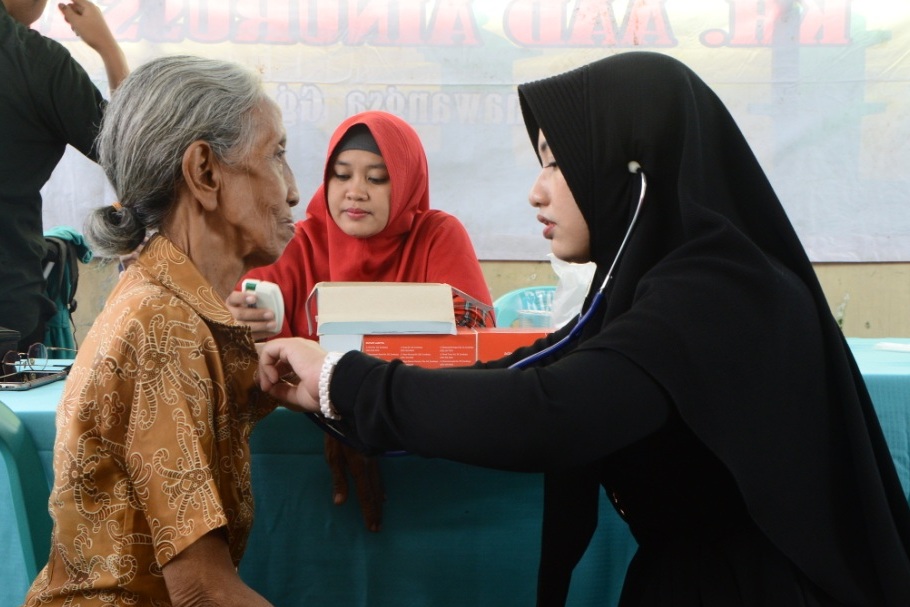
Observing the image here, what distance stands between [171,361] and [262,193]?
0.30 m

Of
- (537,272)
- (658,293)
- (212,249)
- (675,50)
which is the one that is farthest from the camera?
(537,272)

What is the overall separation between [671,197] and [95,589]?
836mm

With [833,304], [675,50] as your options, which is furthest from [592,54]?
[833,304]

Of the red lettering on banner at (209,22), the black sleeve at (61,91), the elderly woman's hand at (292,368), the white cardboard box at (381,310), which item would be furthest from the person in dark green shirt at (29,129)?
the red lettering on banner at (209,22)

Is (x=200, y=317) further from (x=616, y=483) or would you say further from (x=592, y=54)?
(x=592, y=54)

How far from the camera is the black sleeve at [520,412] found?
0.85m

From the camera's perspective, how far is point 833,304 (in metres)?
3.98

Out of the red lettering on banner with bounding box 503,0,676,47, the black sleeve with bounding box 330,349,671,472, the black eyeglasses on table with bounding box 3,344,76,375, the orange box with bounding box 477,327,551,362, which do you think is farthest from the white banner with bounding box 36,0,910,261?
the black sleeve with bounding box 330,349,671,472

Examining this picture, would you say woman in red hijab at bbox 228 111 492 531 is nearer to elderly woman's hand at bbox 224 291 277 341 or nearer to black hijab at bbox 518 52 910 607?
elderly woman's hand at bbox 224 291 277 341

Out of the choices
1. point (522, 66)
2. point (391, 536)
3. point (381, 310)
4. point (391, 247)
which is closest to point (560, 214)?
point (381, 310)

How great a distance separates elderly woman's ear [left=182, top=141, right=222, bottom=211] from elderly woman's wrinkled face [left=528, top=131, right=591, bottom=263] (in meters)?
0.44

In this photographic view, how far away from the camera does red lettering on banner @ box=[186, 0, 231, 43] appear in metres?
3.59

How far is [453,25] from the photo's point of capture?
3648mm

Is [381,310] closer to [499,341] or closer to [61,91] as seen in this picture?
[499,341]
